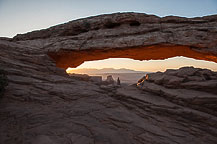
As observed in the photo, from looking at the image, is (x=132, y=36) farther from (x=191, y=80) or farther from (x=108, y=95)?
(x=108, y=95)

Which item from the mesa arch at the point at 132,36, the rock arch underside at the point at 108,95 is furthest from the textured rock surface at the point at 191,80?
the mesa arch at the point at 132,36

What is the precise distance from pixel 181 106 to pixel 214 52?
788 centimetres

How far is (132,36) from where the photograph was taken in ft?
37.8

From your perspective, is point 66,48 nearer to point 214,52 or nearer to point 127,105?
point 127,105

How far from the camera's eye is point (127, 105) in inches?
280

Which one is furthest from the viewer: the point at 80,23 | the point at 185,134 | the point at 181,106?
the point at 80,23

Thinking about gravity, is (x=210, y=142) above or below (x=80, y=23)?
below

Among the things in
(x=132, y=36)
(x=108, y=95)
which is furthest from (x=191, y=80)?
(x=132, y=36)

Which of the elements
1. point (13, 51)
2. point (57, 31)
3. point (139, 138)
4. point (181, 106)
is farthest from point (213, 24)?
point (13, 51)

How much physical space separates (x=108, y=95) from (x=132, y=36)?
6.89m

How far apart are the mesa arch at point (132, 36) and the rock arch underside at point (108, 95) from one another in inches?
3.1

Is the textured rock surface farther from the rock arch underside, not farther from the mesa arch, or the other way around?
the mesa arch

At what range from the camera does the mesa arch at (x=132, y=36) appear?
10.3 m

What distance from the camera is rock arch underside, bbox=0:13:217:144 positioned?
465 centimetres
